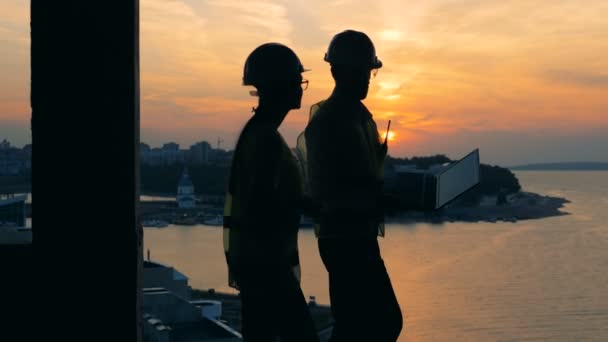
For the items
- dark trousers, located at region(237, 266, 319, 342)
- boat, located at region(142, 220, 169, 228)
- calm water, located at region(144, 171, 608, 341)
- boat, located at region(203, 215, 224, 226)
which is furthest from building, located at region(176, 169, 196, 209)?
dark trousers, located at region(237, 266, 319, 342)

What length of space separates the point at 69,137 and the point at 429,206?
1.05 meters

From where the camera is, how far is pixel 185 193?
73.3 m

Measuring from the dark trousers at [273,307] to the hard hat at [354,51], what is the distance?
2.07ft

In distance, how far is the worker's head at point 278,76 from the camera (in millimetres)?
2012

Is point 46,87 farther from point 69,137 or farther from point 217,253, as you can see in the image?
point 217,253

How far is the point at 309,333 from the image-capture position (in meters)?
2.00

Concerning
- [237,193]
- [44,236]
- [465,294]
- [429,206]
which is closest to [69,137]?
[44,236]

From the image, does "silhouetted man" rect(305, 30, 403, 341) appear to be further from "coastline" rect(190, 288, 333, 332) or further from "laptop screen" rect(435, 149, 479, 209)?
"coastline" rect(190, 288, 333, 332)

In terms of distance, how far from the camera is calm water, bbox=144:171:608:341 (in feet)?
93.7

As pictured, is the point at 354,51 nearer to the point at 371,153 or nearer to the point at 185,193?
the point at 371,153

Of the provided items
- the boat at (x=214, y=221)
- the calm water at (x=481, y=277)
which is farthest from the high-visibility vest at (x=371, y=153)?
the boat at (x=214, y=221)

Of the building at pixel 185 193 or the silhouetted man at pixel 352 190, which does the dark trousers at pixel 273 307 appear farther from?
the building at pixel 185 193

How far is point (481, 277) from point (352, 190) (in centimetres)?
3648

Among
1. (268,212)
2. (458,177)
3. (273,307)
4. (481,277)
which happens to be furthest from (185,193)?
(268,212)
